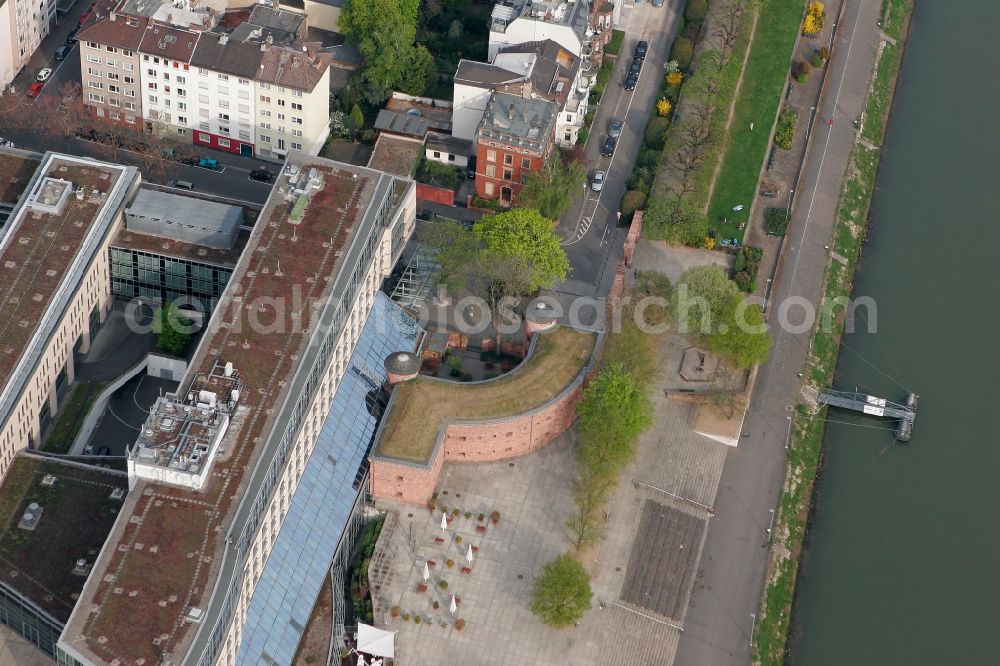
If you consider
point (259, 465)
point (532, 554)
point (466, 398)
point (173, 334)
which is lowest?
point (532, 554)

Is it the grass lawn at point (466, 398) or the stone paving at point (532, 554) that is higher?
the grass lawn at point (466, 398)

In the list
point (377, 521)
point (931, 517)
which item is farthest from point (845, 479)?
point (377, 521)

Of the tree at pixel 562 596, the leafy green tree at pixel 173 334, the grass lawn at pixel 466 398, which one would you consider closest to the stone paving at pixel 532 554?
the tree at pixel 562 596

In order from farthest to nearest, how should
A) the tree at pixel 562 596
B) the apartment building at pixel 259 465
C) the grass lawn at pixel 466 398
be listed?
the grass lawn at pixel 466 398, the tree at pixel 562 596, the apartment building at pixel 259 465

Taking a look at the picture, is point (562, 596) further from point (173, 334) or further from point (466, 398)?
point (173, 334)

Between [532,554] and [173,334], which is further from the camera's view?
[173,334]

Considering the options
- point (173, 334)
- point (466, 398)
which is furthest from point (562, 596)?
point (173, 334)

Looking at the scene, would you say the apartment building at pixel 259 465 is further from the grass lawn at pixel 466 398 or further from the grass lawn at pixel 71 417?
the grass lawn at pixel 71 417

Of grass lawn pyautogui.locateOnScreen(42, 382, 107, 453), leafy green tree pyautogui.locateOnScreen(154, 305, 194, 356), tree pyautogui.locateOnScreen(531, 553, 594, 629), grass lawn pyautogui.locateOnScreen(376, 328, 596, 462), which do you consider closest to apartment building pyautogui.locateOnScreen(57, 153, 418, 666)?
grass lawn pyautogui.locateOnScreen(376, 328, 596, 462)
